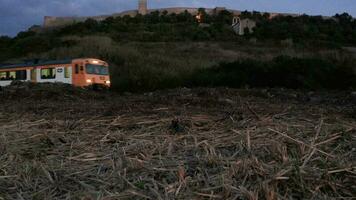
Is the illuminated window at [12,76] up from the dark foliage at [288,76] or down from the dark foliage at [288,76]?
down

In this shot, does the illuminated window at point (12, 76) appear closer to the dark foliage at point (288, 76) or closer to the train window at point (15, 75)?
the train window at point (15, 75)

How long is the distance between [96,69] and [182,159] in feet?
92.8

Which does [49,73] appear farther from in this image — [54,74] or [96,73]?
[96,73]

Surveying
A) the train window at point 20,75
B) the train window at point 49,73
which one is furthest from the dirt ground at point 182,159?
the train window at point 20,75

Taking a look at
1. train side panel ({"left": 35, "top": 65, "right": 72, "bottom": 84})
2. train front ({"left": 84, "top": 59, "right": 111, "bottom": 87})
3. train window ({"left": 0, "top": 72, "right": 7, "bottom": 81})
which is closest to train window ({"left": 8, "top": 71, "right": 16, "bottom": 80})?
train window ({"left": 0, "top": 72, "right": 7, "bottom": 81})

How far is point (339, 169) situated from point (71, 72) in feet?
90.8

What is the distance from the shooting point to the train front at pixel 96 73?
3031 centimetres

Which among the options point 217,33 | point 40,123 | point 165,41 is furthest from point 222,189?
point 217,33

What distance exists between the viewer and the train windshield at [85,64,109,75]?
30438mm

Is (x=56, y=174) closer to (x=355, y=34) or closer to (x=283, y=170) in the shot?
(x=283, y=170)

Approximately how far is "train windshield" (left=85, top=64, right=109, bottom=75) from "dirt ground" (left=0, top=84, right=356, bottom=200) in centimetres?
2606

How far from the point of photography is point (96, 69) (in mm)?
31188

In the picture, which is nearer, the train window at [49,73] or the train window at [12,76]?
the train window at [49,73]

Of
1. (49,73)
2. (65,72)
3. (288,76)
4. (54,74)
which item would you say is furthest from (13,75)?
(288,76)
